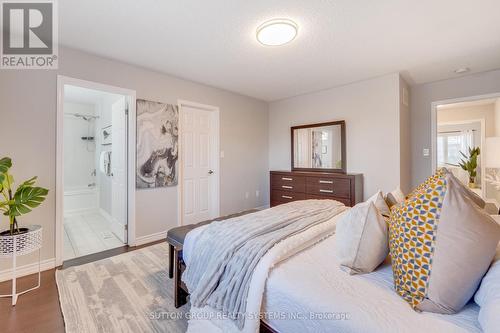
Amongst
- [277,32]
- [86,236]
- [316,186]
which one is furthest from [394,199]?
[86,236]

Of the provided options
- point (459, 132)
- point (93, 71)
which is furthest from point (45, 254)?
point (459, 132)

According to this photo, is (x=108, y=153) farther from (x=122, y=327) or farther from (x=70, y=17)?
(x=122, y=327)

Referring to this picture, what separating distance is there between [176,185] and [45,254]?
1.64 metres

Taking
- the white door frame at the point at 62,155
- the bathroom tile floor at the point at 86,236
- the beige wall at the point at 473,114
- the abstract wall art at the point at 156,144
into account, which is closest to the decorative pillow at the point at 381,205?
the abstract wall art at the point at 156,144

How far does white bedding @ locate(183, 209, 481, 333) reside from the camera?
0.81 m

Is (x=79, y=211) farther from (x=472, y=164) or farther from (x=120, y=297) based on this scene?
(x=472, y=164)

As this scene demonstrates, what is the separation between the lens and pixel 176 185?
3.51 m

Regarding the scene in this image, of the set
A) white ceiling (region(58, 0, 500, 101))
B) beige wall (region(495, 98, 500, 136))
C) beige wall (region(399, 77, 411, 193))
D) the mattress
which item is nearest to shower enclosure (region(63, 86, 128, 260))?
white ceiling (region(58, 0, 500, 101))

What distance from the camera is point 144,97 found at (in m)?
3.15

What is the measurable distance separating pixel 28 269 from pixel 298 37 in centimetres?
366

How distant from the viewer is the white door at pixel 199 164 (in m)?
3.72

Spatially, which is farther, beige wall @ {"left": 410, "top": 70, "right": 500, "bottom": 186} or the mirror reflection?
the mirror reflection

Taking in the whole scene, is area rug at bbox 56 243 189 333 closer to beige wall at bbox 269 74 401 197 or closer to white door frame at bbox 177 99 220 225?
white door frame at bbox 177 99 220 225

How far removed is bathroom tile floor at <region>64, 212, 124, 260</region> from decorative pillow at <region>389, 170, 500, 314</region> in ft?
10.8
